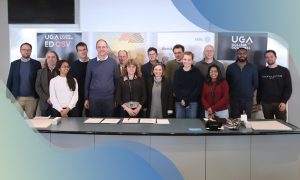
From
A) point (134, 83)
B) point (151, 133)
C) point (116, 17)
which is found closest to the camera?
point (151, 133)

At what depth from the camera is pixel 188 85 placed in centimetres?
432

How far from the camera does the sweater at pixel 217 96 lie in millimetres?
4184

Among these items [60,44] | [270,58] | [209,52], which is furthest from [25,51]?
[270,58]

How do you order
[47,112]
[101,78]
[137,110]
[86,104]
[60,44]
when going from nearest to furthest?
1. [137,110]
2. [101,78]
3. [86,104]
4. [47,112]
5. [60,44]

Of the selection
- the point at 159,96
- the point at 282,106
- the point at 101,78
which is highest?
the point at 101,78

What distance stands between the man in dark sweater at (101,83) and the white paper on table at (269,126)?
1928 mm

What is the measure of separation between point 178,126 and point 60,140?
1.05m

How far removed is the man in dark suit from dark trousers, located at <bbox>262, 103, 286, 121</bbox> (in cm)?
324

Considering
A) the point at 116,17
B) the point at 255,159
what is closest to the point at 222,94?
the point at 255,159

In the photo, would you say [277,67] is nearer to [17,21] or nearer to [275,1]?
[275,1]

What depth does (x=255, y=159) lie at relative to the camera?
292 centimetres

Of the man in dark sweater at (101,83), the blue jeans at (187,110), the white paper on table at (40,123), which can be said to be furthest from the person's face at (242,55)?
the white paper on table at (40,123)

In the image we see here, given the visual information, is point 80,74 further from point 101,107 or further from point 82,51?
point 101,107

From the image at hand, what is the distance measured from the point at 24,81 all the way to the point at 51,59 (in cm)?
49
